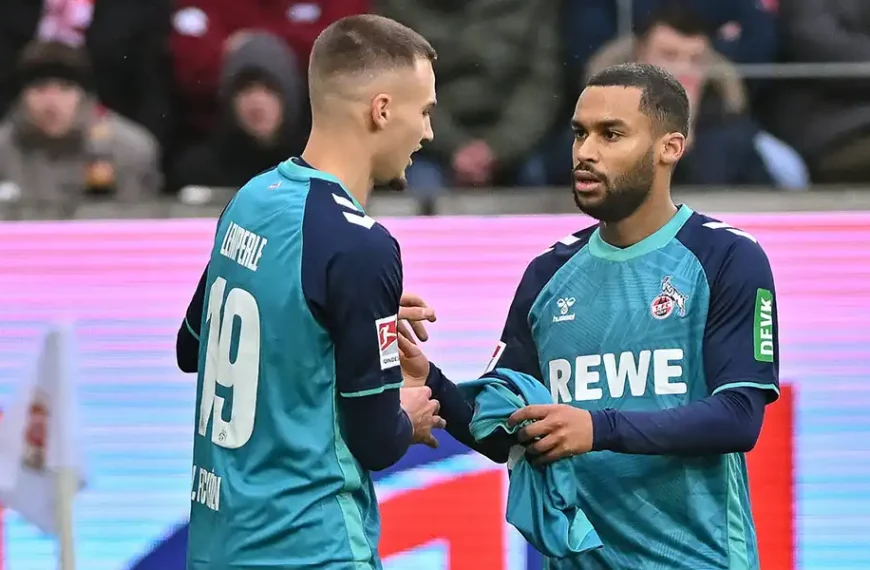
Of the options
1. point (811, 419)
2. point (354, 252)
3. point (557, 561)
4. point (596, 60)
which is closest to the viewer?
point (354, 252)

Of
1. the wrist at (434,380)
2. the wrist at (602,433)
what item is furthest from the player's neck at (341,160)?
the wrist at (602,433)

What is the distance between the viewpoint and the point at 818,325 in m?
4.48

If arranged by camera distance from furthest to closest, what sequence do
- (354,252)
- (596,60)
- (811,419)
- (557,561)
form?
1. (596,60)
2. (811,419)
3. (557,561)
4. (354,252)

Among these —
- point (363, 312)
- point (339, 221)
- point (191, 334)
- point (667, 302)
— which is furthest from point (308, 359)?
point (667, 302)

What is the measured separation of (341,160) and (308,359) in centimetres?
44

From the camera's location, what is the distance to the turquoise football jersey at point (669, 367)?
296 centimetres

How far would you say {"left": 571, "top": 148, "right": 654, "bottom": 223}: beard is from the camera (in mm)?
3080

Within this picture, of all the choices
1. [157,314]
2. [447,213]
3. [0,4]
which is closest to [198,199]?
[157,314]

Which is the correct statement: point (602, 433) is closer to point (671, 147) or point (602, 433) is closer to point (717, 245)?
point (717, 245)

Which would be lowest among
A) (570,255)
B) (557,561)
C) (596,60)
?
(557,561)

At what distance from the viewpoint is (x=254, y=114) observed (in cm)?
507

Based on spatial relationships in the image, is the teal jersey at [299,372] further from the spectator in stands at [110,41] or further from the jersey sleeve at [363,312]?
the spectator in stands at [110,41]

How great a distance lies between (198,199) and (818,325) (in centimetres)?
214

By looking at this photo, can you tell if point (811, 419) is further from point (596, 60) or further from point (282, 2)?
point (282, 2)
